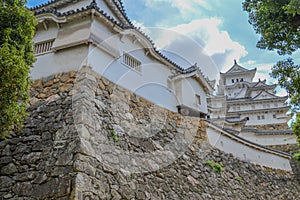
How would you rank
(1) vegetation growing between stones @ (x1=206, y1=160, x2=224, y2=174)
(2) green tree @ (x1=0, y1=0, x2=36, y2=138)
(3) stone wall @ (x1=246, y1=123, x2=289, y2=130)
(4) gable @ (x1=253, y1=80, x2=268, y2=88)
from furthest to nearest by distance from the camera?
1. (4) gable @ (x1=253, y1=80, x2=268, y2=88)
2. (3) stone wall @ (x1=246, y1=123, x2=289, y2=130)
3. (1) vegetation growing between stones @ (x1=206, y1=160, x2=224, y2=174)
4. (2) green tree @ (x1=0, y1=0, x2=36, y2=138)

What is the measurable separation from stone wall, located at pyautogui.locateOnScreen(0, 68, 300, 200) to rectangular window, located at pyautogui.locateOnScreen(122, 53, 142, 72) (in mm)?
996

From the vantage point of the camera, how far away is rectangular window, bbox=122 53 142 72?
7105 mm

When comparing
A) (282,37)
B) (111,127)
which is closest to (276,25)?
(282,37)

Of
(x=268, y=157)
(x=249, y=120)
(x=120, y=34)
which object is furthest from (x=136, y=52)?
(x=249, y=120)

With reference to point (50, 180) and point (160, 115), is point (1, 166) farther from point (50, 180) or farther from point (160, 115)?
point (160, 115)

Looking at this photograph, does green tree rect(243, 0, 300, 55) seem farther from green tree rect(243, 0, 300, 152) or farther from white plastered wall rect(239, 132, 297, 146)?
white plastered wall rect(239, 132, 297, 146)

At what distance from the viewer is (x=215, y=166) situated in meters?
8.58

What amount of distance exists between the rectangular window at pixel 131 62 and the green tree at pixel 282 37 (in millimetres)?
3332

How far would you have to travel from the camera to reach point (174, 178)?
6605 mm

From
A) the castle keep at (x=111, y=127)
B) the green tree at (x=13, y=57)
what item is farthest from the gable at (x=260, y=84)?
the green tree at (x=13, y=57)

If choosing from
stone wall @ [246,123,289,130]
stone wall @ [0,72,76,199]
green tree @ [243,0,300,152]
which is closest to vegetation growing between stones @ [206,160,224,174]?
green tree @ [243,0,300,152]

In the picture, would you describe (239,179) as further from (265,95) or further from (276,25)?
(265,95)

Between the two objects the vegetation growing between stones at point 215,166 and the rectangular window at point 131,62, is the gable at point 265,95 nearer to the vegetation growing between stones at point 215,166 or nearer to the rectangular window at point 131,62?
the vegetation growing between stones at point 215,166

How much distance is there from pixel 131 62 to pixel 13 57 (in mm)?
3916
